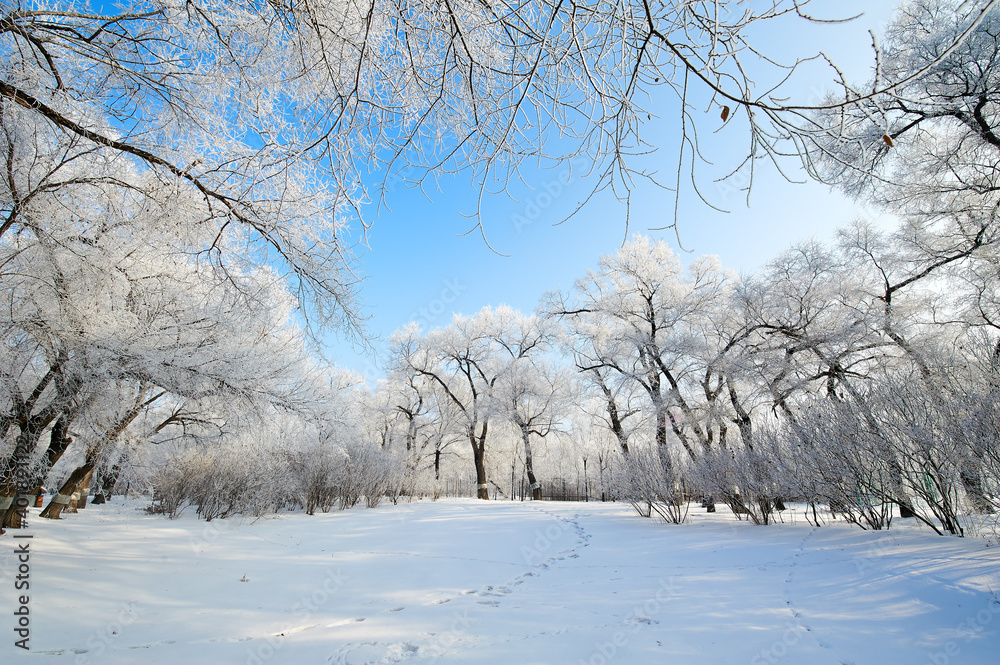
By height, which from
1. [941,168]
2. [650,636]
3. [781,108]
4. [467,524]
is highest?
[941,168]

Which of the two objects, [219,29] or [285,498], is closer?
[219,29]

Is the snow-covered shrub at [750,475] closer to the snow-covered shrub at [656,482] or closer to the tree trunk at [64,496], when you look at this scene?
the snow-covered shrub at [656,482]

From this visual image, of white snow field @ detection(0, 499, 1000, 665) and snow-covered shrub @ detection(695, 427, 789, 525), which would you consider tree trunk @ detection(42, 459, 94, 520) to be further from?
snow-covered shrub @ detection(695, 427, 789, 525)

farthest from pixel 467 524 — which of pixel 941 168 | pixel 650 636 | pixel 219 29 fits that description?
pixel 941 168

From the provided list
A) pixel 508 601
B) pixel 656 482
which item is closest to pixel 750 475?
pixel 656 482

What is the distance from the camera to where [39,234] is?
12.6ft

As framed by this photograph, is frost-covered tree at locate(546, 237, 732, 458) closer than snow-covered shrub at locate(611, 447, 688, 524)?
No

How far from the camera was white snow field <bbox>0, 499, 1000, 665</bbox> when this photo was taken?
2.36 meters

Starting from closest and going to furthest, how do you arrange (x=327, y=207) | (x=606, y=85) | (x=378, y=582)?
(x=606, y=85)
(x=327, y=207)
(x=378, y=582)

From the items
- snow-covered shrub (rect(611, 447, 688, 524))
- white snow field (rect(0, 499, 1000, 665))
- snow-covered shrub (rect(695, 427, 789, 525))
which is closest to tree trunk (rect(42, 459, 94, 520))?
white snow field (rect(0, 499, 1000, 665))

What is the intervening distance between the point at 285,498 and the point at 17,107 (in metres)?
8.71

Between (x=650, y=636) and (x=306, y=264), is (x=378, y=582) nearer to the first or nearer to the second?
(x=650, y=636)

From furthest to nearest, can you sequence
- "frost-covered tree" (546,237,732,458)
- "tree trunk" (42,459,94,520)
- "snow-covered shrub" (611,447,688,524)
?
"frost-covered tree" (546,237,732,458), "snow-covered shrub" (611,447,688,524), "tree trunk" (42,459,94,520)

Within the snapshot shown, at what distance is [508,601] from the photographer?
3.32 m
